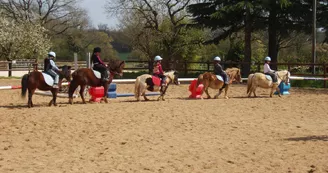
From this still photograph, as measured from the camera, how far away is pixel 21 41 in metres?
46.2

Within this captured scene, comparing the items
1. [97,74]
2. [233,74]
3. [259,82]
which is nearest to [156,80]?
[97,74]

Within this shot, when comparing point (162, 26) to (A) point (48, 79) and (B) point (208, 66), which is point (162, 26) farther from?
(A) point (48, 79)

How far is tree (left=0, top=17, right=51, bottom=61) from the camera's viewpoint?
44.7 m

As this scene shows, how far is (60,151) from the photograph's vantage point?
8.00 meters

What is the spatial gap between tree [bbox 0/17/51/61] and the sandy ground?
32.7 m

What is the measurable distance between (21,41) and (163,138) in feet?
132

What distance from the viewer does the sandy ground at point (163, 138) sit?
Result: 23.1 ft

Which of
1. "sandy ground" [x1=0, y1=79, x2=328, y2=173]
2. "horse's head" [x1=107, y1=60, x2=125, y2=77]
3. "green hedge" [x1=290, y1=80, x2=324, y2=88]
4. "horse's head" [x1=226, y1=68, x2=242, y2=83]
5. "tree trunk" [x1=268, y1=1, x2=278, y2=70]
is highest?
"tree trunk" [x1=268, y1=1, x2=278, y2=70]

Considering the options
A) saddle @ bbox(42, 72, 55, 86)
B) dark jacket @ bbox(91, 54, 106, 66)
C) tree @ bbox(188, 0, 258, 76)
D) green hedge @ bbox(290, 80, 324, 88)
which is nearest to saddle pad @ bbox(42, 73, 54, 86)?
saddle @ bbox(42, 72, 55, 86)

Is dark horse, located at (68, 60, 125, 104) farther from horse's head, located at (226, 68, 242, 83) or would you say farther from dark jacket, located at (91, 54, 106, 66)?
horse's head, located at (226, 68, 242, 83)

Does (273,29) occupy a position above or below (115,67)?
above

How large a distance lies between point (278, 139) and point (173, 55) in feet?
103

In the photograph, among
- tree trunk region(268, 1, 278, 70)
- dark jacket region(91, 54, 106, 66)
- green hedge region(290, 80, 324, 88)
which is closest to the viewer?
dark jacket region(91, 54, 106, 66)

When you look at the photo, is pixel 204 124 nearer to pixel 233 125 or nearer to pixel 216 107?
pixel 233 125
